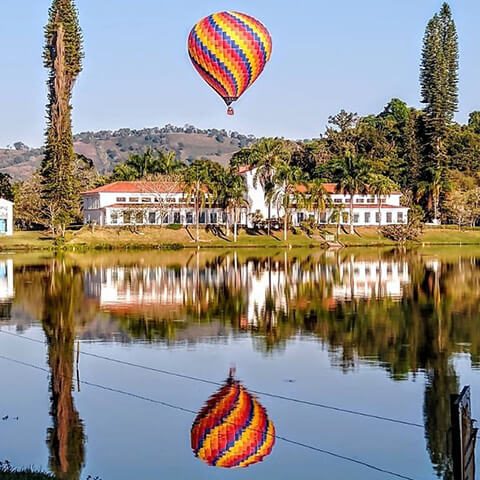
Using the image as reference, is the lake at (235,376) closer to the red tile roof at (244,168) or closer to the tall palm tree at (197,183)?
the tall palm tree at (197,183)

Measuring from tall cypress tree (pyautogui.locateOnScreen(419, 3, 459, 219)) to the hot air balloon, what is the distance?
44.6 m

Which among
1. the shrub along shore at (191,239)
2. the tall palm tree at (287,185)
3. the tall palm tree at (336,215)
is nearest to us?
the shrub along shore at (191,239)

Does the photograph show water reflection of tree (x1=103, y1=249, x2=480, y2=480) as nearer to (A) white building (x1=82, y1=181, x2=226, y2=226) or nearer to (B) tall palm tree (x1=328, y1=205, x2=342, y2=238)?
(B) tall palm tree (x1=328, y1=205, x2=342, y2=238)

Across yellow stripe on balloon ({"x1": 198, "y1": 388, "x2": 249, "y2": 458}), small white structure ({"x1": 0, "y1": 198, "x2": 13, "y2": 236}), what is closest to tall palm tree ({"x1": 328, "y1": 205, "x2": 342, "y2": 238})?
small white structure ({"x1": 0, "y1": 198, "x2": 13, "y2": 236})

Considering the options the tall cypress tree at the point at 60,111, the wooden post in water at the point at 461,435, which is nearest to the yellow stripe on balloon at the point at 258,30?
the tall cypress tree at the point at 60,111

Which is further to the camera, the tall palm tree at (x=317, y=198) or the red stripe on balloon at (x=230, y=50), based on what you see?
the tall palm tree at (x=317, y=198)

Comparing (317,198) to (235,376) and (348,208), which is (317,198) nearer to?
(348,208)

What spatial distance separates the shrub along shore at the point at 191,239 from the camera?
78438 mm

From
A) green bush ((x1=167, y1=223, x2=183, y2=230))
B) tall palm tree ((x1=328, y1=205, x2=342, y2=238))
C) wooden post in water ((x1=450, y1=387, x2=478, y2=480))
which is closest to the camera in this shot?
wooden post in water ((x1=450, y1=387, x2=478, y2=480))

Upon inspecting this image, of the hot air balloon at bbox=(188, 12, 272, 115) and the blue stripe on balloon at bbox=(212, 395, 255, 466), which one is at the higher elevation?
the hot air balloon at bbox=(188, 12, 272, 115)

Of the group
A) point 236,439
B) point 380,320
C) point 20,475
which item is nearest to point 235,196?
point 380,320

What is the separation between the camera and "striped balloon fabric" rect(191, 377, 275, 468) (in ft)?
54.1

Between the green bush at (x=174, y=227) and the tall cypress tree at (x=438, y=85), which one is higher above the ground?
the tall cypress tree at (x=438, y=85)

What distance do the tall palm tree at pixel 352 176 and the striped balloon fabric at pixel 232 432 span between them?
69959 mm
